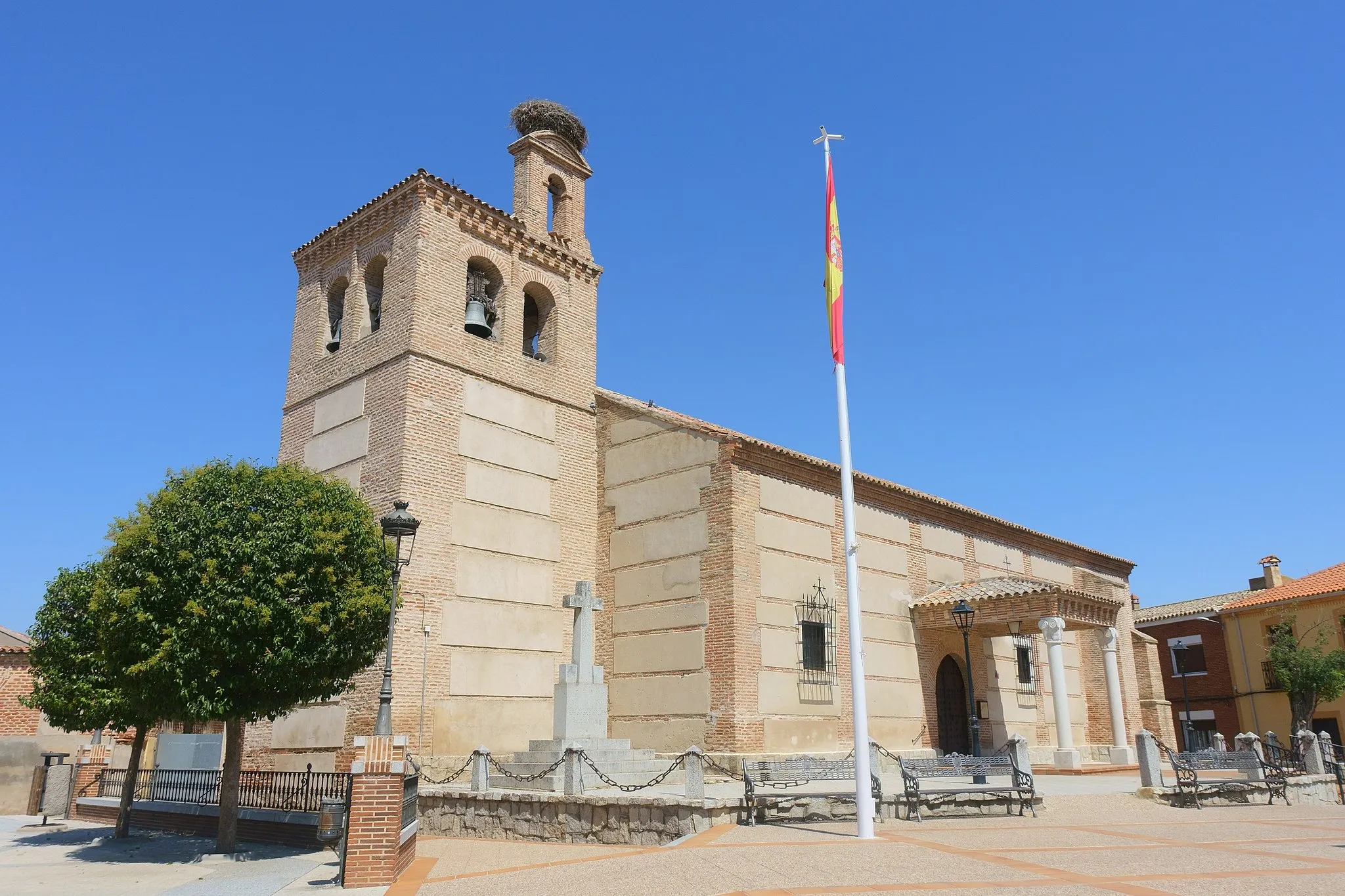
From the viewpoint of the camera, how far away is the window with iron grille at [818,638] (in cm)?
1905

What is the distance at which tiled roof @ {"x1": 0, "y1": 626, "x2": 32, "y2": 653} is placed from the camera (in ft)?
76.4

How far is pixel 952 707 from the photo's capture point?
75.2ft

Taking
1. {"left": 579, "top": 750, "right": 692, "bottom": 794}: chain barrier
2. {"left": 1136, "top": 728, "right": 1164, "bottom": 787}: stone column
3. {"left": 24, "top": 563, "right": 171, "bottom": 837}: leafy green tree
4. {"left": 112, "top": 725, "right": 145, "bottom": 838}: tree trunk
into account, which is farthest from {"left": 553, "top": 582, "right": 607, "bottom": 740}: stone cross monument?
{"left": 1136, "top": 728, "right": 1164, "bottom": 787}: stone column

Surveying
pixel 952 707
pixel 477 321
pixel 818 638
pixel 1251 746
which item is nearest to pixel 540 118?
pixel 477 321

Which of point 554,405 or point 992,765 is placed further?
point 554,405

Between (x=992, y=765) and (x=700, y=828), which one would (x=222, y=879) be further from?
(x=992, y=765)

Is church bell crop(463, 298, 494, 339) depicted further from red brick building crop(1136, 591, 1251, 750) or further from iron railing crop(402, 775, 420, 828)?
red brick building crop(1136, 591, 1251, 750)

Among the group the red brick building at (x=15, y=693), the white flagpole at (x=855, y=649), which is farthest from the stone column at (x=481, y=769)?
the red brick building at (x=15, y=693)

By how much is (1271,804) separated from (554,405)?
16182 millimetres

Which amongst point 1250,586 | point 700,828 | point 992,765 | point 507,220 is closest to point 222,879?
point 700,828

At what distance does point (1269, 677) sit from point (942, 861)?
35.1 meters

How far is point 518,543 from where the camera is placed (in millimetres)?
19219

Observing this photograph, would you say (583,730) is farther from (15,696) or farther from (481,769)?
(15,696)

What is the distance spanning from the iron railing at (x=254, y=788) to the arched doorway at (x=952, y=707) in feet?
46.6
